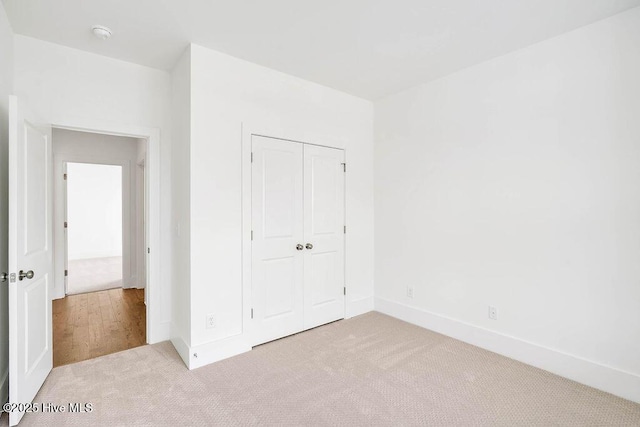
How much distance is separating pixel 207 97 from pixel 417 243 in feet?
8.51

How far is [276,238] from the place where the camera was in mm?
3213

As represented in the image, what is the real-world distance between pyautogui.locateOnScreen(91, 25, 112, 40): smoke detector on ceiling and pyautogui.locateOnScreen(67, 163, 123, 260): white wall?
667cm

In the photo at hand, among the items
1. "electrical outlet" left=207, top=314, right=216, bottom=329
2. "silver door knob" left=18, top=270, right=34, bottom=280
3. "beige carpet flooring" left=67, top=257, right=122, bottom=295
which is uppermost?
"silver door knob" left=18, top=270, right=34, bottom=280

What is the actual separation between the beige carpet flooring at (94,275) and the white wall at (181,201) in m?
3.19

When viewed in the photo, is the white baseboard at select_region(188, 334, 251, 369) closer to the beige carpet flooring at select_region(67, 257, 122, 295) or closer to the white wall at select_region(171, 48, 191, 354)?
the white wall at select_region(171, 48, 191, 354)

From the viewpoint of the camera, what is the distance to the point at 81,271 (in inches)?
265

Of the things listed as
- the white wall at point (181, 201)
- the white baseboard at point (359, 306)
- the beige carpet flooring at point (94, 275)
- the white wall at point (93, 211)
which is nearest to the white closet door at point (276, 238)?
the white wall at point (181, 201)

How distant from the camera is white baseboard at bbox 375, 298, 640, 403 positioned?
2244 mm

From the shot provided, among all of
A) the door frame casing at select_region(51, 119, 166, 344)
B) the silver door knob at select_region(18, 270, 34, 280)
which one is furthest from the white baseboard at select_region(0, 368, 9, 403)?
the door frame casing at select_region(51, 119, 166, 344)

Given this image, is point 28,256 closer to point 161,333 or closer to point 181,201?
point 181,201

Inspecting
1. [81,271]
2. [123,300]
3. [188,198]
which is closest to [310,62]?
[188,198]

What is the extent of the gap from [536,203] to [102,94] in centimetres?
388

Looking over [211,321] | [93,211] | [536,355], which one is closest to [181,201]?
[211,321]

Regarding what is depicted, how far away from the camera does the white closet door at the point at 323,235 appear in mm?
3469
